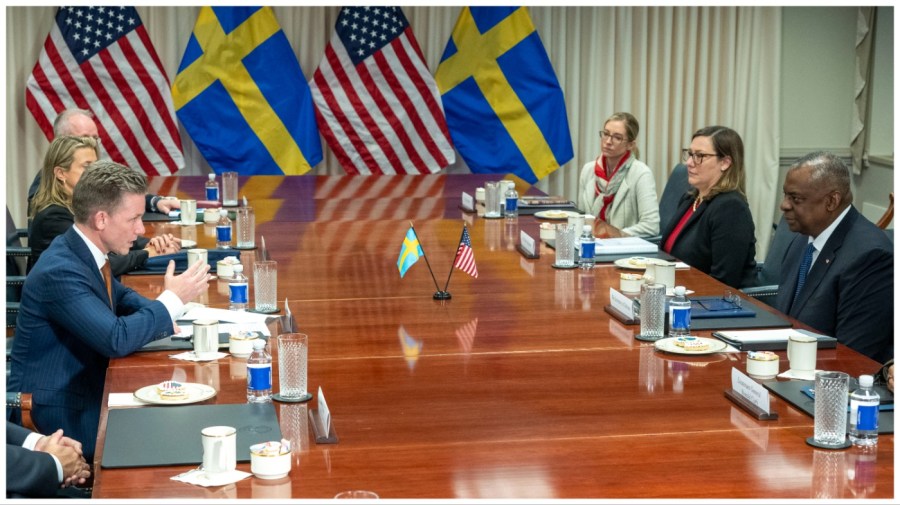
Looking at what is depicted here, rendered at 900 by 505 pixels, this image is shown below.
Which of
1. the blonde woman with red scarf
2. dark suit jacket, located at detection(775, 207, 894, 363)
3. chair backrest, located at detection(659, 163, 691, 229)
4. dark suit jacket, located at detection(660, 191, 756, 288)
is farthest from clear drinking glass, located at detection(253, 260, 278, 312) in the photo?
chair backrest, located at detection(659, 163, 691, 229)

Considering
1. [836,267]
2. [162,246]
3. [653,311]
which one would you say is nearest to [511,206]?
[162,246]

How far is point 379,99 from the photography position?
27.3 ft

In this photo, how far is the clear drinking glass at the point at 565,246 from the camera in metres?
4.49

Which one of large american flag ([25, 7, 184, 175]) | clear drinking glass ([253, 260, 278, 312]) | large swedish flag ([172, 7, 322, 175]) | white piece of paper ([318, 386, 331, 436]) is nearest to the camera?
white piece of paper ([318, 386, 331, 436])

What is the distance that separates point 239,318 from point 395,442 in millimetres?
1259

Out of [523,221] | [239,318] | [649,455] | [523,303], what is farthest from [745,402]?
[523,221]

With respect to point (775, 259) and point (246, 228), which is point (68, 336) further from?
point (775, 259)

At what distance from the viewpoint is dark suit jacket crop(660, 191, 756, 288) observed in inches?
198

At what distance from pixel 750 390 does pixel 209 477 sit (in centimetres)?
118

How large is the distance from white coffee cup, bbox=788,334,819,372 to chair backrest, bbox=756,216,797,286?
83.7 inches

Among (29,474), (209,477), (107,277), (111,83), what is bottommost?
(29,474)

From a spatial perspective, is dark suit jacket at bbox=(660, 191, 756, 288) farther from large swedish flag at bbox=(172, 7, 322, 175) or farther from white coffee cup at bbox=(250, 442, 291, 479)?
large swedish flag at bbox=(172, 7, 322, 175)

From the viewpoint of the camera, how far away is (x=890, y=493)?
216 cm

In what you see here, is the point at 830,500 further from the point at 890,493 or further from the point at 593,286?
the point at 593,286
